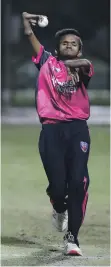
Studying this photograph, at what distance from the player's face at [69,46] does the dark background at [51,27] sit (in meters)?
23.4

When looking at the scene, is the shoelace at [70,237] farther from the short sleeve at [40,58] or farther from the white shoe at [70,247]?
the short sleeve at [40,58]

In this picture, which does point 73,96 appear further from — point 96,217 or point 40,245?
point 96,217

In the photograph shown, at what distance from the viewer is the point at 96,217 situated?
885cm

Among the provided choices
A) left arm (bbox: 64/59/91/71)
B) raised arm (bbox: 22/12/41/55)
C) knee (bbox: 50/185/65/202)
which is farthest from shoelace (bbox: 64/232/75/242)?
raised arm (bbox: 22/12/41/55)

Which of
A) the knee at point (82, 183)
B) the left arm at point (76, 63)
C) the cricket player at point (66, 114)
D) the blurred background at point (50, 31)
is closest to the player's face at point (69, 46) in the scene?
Answer: the cricket player at point (66, 114)

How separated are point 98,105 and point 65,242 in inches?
1180

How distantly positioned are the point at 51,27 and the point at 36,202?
2559cm

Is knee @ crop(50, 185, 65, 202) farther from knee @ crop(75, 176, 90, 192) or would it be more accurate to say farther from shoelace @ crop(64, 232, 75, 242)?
shoelace @ crop(64, 232, 75, 242)

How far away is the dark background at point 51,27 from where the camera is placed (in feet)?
108

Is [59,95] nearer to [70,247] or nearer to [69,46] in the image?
[69,46]

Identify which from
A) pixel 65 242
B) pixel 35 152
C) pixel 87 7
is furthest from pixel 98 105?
pixel 65 242

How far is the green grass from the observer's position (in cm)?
768

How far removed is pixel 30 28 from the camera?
6.33 m

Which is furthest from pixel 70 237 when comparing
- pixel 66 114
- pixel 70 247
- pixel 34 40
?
pixel 34 40
